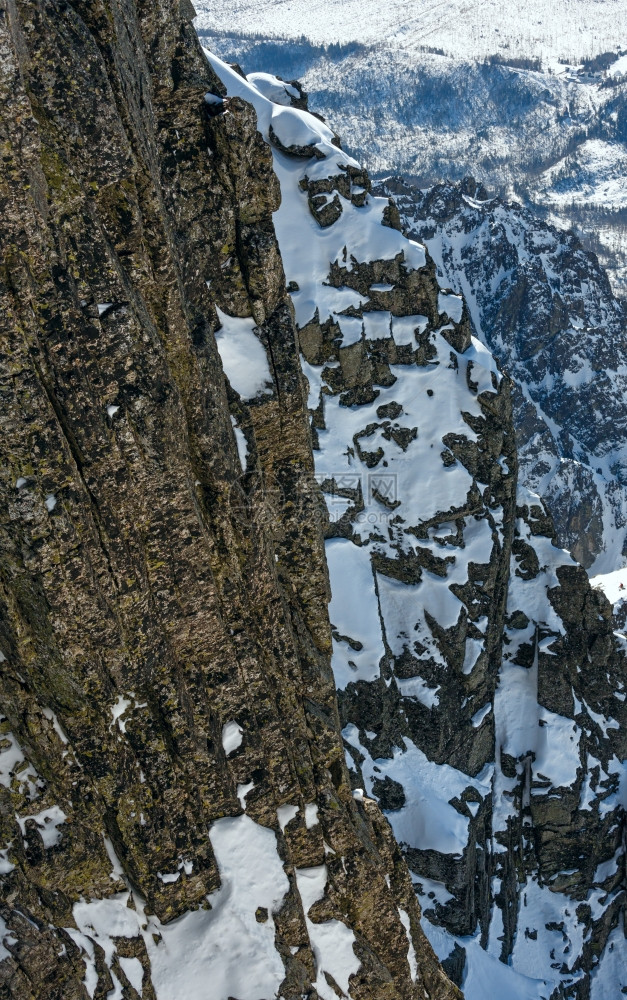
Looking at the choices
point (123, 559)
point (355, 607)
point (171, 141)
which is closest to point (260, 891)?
point (123, 559)

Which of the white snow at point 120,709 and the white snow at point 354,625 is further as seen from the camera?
the white snow at point 354,625

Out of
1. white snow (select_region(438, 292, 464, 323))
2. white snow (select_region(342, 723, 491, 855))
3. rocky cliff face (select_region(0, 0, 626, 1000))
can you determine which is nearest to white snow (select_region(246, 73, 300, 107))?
white snow (select_region(438, 292, 464, 323))

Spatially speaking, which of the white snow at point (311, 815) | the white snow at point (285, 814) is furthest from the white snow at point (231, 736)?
the white snow at point (311, 815)

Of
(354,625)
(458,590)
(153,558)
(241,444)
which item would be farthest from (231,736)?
(458,590)

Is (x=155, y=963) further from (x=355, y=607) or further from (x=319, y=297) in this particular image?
(x=319, y=297)

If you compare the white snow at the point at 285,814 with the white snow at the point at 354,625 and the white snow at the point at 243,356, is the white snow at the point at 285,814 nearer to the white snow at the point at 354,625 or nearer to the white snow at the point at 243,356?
the white snow at the point at 243,356

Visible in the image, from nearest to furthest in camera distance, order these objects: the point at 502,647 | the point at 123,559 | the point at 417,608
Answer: the point at 123,559 → the point at 417,608 → the point at 502,647
